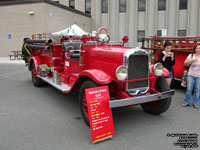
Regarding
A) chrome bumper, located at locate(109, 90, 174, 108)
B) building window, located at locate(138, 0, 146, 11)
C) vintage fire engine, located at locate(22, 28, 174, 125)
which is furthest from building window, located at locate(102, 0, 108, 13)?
chrome bumper, located at locate(109, 90, 174, 108)

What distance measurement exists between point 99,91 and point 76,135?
0.92 m

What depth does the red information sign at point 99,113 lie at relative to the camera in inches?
127

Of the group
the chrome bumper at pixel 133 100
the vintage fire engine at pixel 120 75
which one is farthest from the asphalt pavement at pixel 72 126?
the chrome bumper at pixel 133 100

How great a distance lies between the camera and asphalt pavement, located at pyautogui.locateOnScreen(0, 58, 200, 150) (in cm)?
321

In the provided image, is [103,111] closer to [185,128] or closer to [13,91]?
[185,128]

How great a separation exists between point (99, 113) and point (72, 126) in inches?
35.5

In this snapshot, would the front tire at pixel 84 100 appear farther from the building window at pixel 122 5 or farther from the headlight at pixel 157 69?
the building window at pixel 122 5

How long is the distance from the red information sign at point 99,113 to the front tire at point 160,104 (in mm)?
1355

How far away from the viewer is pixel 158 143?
10.7 ft

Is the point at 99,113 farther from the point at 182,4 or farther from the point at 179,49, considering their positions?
the point at 182,4

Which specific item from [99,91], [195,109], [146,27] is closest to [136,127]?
[99,91]

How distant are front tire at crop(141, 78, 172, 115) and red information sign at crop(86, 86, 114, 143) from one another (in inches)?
53.3

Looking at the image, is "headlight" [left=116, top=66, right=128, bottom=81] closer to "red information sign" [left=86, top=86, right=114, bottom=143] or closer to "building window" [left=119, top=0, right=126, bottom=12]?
"red information sign" [left=86, top=86, right=114, bottom=143]

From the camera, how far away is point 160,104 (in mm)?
4191
